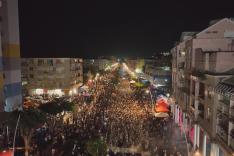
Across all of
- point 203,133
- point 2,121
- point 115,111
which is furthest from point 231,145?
point 115,111

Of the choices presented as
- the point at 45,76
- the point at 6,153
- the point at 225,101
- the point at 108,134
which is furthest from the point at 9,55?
the point at 225,101

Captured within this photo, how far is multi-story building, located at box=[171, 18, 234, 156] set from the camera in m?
27.2

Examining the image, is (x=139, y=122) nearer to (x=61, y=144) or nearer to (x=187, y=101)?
(x=187, y=101)

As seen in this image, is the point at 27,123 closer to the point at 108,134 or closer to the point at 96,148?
the point at 96,148

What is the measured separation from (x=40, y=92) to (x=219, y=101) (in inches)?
2604

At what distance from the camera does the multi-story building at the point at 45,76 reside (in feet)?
277

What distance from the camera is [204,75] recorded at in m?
29.9

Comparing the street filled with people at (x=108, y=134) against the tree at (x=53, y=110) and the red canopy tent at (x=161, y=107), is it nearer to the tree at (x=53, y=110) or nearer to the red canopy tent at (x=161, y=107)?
the tree at (x=53, y=110)

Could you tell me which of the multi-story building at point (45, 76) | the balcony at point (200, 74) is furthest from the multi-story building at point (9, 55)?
the multi-story building at point (45, 76)

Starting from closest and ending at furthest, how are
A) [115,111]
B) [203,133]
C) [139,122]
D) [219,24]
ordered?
[203,133]
[219,24]
[139,122]
[115,111]

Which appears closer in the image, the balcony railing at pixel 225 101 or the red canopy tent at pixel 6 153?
the balcony railing at pixel 225 101

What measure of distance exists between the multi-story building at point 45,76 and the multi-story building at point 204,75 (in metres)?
46.6

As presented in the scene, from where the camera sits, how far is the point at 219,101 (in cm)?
2525

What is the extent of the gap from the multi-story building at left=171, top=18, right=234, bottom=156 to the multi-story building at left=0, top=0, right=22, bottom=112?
2812 cm
